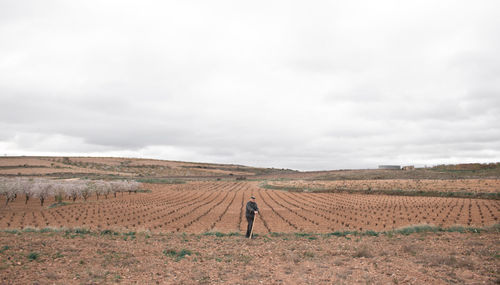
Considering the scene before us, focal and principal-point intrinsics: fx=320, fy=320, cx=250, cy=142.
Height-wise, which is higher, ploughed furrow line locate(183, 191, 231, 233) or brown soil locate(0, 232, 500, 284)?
brown soil locate(0, 232, 500, 284)

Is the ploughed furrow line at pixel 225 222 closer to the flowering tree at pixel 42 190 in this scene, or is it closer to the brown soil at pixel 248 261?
the brown soil at pixel 248 261

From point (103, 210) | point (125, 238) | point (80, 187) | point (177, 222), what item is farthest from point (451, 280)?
point (80, 187)

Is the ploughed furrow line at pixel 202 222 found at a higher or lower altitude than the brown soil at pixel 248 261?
lower

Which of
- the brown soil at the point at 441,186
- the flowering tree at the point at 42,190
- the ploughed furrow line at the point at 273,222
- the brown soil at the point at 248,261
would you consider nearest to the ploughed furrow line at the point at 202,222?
the ploughed furrow line at the point at 273,222

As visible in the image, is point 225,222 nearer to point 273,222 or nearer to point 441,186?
point 273,222

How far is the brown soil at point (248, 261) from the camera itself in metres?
8.74

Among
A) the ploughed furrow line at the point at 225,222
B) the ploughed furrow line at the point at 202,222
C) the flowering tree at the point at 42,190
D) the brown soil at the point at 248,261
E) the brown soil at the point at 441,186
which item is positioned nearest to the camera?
the brown soil at the point at 248,261

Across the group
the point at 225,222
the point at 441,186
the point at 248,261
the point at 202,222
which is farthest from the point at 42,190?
the point at 441,186

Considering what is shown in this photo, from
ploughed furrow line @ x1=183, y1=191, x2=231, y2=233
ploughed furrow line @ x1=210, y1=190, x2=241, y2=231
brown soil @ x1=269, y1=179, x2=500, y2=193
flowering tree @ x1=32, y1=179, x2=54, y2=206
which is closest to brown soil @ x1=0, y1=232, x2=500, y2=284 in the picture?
ploughed furrow line @ x1=183, y1=191, x2=231, y2=233

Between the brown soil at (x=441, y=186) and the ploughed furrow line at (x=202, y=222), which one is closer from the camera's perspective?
the ploughed furrow line at (x=202, y=222)

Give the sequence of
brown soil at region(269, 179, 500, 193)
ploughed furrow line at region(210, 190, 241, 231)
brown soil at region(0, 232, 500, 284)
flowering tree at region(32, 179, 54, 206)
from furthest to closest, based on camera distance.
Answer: brown soil at region(269, 179, 500, 193), flowering tree at region(32, 179, 54, 206), ploughed furrow line at region(210, 190, 241, 231), brown soil at region(0, 232, 500, 284)

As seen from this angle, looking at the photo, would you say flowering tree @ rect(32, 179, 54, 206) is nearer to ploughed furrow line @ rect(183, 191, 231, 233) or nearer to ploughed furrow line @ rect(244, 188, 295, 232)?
ploughed furrow line @ rect(183, 191, 231, 233)

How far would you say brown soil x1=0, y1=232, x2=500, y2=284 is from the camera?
344 inches

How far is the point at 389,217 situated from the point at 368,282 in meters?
17.7
